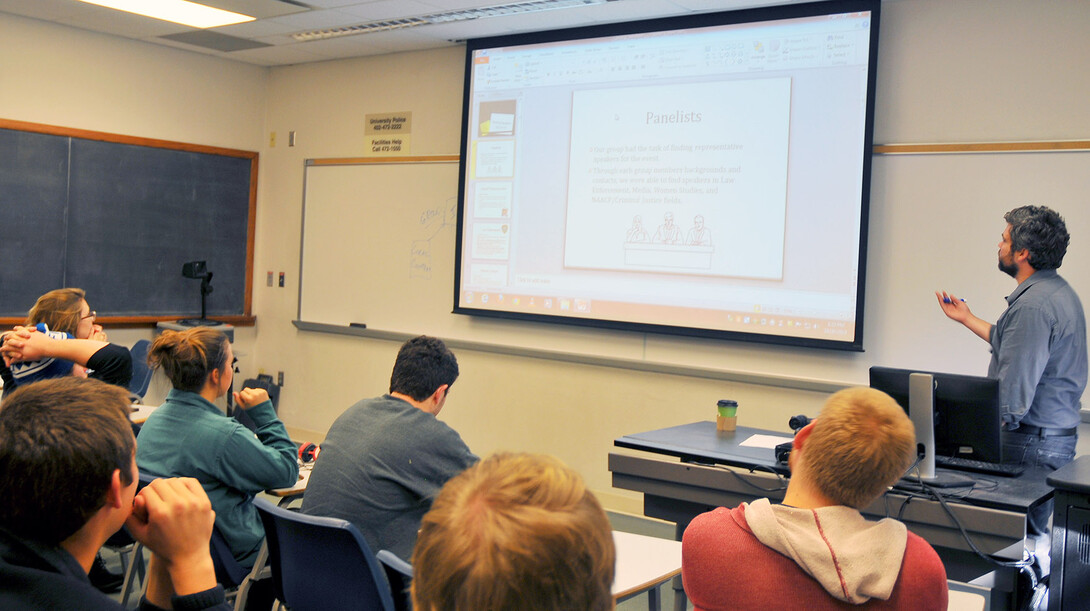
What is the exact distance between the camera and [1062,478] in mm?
2541

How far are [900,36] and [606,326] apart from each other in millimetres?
2085

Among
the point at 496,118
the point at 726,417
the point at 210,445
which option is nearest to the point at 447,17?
the point at 496,118

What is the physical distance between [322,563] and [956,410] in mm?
1946

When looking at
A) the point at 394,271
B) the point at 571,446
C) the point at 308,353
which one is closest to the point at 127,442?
the point at 571,446

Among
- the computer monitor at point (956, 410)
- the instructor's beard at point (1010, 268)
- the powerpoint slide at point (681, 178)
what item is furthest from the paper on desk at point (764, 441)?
the powerpoint slide at point (681, 178)

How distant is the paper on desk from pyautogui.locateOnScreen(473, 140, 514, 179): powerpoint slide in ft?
8.49

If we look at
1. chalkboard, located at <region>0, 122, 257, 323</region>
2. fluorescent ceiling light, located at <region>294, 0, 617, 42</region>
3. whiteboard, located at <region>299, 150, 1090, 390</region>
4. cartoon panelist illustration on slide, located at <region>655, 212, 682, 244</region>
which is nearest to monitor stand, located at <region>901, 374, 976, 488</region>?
whiteboard, located at <region>299, 150, 1090, 390</region>

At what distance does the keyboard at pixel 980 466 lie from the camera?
2.92 meters

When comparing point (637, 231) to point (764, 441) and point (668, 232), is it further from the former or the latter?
point (764, 441)

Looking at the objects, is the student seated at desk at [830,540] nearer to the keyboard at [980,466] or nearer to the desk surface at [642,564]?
the desk surface at [642,564]

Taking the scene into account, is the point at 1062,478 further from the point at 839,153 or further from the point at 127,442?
the point at 127,442

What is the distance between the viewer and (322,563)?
2023mm

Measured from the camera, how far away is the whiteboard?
13.1 feet

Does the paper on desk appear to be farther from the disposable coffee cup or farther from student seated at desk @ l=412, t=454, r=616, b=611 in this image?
student seated at desk @ l=412, t=454, r=616, b=611
